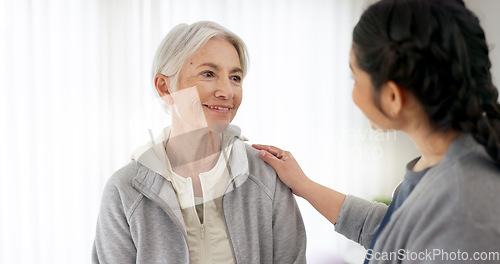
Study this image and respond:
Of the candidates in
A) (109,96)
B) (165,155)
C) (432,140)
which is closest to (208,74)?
(165,155)

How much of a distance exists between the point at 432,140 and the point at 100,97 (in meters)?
1.76

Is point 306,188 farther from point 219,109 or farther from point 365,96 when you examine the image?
point 365,96

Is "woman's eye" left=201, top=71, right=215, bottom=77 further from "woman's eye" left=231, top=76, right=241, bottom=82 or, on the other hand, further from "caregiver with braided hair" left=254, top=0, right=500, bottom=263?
"caregiver with braided hair" left=254, top=0, right=500, bottom=263

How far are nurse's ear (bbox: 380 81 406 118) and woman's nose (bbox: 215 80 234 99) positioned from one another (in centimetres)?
53

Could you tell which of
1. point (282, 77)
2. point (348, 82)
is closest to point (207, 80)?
point (282, 77)

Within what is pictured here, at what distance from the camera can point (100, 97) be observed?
207 centimetres

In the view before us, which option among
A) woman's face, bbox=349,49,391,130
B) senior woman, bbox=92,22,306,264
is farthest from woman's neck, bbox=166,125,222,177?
woman's face, bbox=349,49,391,130

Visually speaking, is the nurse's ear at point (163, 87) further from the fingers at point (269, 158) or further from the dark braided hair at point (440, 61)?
the dark braided hair at point (440, 61)

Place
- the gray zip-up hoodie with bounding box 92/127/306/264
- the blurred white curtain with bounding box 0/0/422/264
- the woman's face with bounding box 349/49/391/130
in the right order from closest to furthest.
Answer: the woman's face with bounding box 349/49/391/130 < the gray zip-up hoodie with bounding box 92/127/306/264 < the blurred white curtain with bounding box 0/0/422/264

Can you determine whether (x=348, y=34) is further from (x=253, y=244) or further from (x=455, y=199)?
(x=455, y=199)

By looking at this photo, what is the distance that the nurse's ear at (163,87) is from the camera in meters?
1.19

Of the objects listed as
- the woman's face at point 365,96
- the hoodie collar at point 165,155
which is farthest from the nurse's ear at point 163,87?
the woman's face at point 365,96

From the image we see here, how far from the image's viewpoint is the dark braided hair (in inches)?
26.3

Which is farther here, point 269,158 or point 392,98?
point 269,158
